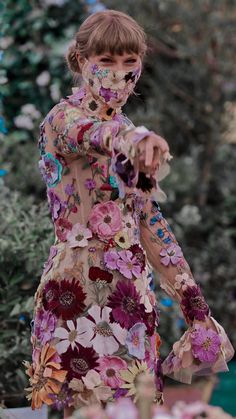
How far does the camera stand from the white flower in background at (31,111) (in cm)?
730

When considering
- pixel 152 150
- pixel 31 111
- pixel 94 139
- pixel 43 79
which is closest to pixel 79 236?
pixel 94 139

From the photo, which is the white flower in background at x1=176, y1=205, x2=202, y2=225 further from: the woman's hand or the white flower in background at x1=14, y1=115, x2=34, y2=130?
the woman's hand

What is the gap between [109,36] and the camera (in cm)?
338

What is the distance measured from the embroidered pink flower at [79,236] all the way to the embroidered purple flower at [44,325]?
219 millimetres

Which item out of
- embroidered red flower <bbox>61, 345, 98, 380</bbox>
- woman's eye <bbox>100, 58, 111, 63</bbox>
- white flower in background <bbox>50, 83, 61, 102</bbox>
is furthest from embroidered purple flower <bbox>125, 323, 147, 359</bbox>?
white flower in background <bbox>50, 83, 61, 102</bbox>

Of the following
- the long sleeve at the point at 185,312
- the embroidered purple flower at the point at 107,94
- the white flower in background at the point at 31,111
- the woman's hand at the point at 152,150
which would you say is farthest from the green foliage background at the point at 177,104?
the woman's hand at the point at 152,150

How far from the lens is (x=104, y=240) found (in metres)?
3.39

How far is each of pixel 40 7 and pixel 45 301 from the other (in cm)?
483

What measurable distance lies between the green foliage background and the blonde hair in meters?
3.24

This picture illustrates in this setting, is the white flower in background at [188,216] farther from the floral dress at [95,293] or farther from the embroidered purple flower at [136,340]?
the embroidered purple flower at [136,340]

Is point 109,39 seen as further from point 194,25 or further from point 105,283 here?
point 194,25

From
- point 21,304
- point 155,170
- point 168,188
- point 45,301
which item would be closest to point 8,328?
point 21,304

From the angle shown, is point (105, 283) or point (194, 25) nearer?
point (105, 283)

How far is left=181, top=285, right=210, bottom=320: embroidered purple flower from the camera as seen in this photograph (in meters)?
3.51
